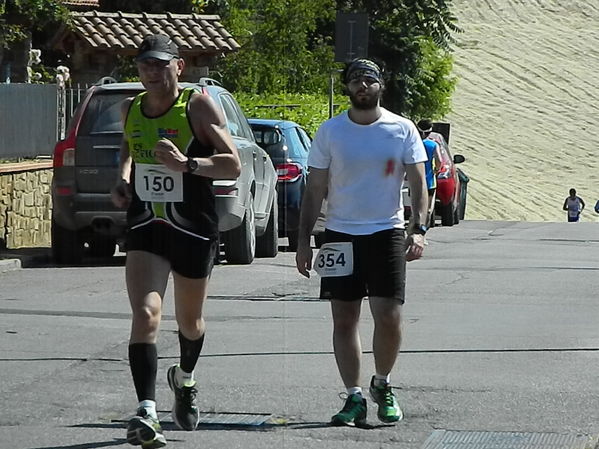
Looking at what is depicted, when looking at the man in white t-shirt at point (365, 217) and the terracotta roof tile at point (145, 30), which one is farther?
the terracotta roof tile at point (145, 30)

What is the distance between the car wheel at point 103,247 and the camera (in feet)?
59.2

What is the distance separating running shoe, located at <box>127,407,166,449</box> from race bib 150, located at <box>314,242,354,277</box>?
1.44 meters

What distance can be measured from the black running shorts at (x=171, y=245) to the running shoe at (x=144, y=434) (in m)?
0.89

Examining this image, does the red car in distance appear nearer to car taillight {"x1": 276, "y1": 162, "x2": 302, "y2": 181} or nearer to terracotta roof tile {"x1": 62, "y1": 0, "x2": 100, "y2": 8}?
car taillight {"x1": 276, "y1": 162, "x2": 302, "y2": 181}

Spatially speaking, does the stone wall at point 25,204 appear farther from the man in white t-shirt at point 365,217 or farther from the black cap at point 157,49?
the black cap at point 157,49

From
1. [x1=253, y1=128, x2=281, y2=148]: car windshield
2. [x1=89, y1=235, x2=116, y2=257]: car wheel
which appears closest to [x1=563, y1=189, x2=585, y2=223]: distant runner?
[x1=253, y1=128, x2=281, y2=148]: car windshield

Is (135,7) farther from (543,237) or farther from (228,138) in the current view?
(228,138)

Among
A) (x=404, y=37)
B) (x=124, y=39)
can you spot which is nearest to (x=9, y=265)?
(x=124, y=39)

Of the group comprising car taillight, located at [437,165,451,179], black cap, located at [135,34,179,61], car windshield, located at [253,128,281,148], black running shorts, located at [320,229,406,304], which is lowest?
car taillight, located at [437,165,451,179]

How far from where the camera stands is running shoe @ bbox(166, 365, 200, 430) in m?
7.52

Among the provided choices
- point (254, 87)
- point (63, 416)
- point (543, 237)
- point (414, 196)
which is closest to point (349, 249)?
point (414, 196)

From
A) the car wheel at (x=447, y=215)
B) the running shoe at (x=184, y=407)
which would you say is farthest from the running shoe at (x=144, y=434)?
the car wheel at (x=447, y=215)

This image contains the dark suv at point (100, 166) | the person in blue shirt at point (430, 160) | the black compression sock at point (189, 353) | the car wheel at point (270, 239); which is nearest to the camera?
the black compression sock at point (189, 353)

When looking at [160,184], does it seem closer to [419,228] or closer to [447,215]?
[419,228]
